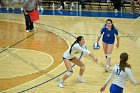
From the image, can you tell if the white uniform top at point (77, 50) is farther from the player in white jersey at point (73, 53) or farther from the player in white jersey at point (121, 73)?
the player in white jersey at point (121, 73)

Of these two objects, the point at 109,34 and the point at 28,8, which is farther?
the point at 28,8

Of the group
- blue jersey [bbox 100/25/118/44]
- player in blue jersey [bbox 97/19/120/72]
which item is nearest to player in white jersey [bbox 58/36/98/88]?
player in blue jersey [bbox 97/19/120/72]

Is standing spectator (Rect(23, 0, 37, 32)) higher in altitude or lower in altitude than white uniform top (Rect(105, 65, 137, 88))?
Result: higher

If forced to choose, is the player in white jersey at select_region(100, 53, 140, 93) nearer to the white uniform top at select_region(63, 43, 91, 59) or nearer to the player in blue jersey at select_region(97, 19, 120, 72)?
the white uniform top at select_region(63, 43, 91, 59)

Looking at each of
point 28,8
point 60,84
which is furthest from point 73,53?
point 28,8

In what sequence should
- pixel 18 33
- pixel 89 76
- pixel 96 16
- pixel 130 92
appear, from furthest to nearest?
pixel 96 16, pixel 18 33, pixel 89 76, pixel 130 92

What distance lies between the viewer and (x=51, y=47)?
15812 millimetres

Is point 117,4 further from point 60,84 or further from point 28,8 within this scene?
point 60,84

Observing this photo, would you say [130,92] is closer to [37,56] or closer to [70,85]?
[70,85]

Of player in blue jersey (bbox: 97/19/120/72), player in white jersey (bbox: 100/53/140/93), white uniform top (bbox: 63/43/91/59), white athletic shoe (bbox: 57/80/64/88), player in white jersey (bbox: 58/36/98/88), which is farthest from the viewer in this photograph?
player in blue jersey (bbox: 97/19/120/72)

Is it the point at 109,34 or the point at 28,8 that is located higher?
the point at 28,8

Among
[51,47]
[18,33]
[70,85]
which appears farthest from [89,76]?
[18,33]

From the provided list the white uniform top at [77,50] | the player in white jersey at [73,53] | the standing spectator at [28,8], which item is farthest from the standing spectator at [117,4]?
the white uniform top at [77,50]

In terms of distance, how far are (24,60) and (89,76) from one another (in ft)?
10.6
